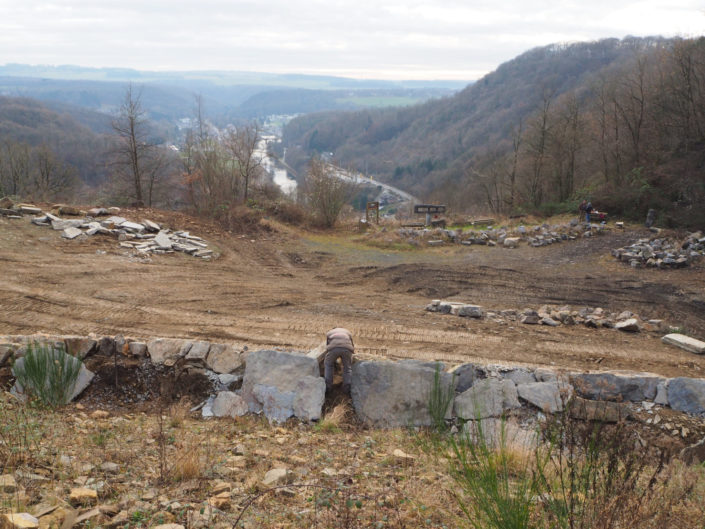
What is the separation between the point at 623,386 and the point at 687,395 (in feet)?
2.78

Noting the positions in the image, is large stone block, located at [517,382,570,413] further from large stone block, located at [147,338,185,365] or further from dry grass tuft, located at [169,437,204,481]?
large stone block, located at [147,338,185,365]

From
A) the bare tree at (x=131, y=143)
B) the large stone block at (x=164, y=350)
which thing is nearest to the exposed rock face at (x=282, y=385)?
the large stone block at (x=164, y=350)

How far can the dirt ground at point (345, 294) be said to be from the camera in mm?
9391

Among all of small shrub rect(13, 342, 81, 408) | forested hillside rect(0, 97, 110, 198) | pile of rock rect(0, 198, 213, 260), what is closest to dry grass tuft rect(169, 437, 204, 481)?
small shrub rect(13, 342, 81, 408)

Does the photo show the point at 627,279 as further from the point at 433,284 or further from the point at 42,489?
the point at 42,489

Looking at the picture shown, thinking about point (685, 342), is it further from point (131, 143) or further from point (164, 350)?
point (131, 143)

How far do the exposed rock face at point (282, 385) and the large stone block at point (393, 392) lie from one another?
60cm

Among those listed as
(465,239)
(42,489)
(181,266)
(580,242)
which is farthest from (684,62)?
(42,489)

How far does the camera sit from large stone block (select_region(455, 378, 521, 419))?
7.07m

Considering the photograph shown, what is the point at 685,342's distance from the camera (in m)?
9.62

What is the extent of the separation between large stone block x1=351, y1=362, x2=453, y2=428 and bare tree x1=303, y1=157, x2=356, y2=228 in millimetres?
16181

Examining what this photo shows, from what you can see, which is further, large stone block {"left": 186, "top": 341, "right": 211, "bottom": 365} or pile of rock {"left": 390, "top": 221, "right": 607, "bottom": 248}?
pile of rock {"left": 390, "top": 221, "right": 607, "bottom": 248}

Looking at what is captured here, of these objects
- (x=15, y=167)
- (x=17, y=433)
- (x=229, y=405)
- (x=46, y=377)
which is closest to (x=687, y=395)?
(x=229, y=405)

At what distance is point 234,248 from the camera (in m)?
17.2
